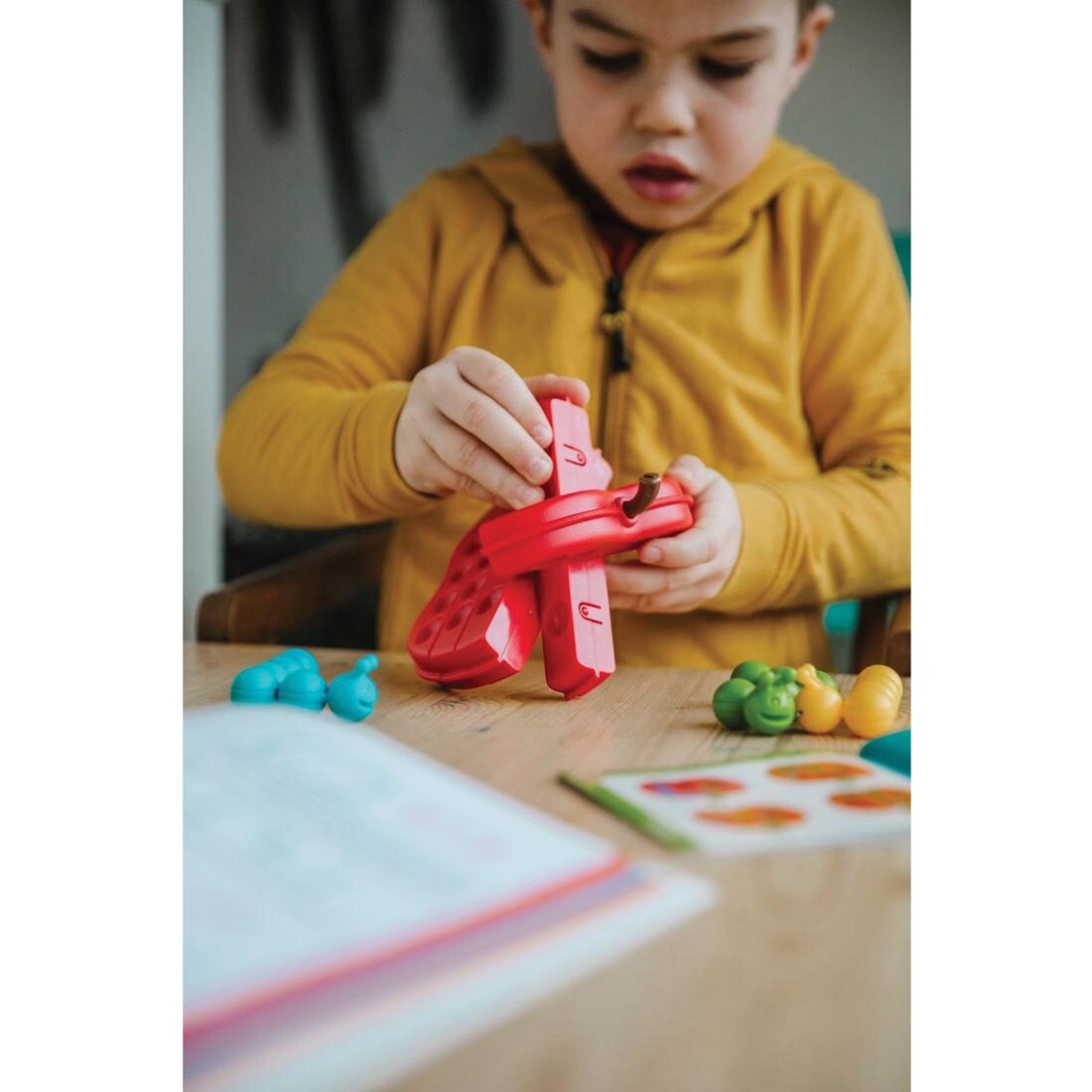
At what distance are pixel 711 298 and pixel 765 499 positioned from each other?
0.13 m

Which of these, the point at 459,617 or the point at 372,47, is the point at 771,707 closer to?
the point at 459,617

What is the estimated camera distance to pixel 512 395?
477mm

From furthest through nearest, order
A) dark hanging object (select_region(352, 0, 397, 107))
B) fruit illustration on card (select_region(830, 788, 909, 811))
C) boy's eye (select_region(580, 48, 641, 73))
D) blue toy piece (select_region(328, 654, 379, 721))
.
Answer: dark hanging object (select_region(352, 0, 397, 107)), boy's eye (select_region(580, 48, 641, 73)), blue toy piece (select_region(328, 654, 379, 721)), fruit illustration on card (select_region(830, 788, 909, 811))

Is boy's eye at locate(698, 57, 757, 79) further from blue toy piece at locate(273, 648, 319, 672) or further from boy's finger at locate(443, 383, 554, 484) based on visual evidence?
blue toy piece at locate(273, 648, 319, 672)

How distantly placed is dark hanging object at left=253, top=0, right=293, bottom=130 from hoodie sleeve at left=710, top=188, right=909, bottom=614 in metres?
0.35

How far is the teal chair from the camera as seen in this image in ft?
2.04

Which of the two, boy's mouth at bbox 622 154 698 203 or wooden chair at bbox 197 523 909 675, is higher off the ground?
boy's mouth at bbox 622 154 698 203

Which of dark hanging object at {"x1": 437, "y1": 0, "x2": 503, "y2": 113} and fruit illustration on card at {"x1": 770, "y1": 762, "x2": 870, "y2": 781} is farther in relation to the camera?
dark hanging object at {"x1": 437, "y1": 0, "x2": 503, "y2": 113}

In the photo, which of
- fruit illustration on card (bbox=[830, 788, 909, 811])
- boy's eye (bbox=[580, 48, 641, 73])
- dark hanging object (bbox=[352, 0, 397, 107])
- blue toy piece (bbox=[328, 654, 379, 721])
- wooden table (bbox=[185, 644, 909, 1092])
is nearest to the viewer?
wooden table (bbox=[185, 644, 909, 1092])

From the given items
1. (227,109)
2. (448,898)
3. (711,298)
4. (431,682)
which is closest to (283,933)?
(448,898)

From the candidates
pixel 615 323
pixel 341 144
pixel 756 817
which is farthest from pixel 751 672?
pixel 341 144

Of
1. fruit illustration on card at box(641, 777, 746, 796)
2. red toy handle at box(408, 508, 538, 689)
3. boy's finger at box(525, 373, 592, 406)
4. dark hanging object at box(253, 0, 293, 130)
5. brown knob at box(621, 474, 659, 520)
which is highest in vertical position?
dark hanging object at box(253, 0, 293, 130)

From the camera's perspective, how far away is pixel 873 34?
1.87ft

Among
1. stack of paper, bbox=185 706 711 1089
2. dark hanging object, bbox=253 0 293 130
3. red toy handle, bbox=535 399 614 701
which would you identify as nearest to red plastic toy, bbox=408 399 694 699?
red toy handle, bbox=535 399 614 701
